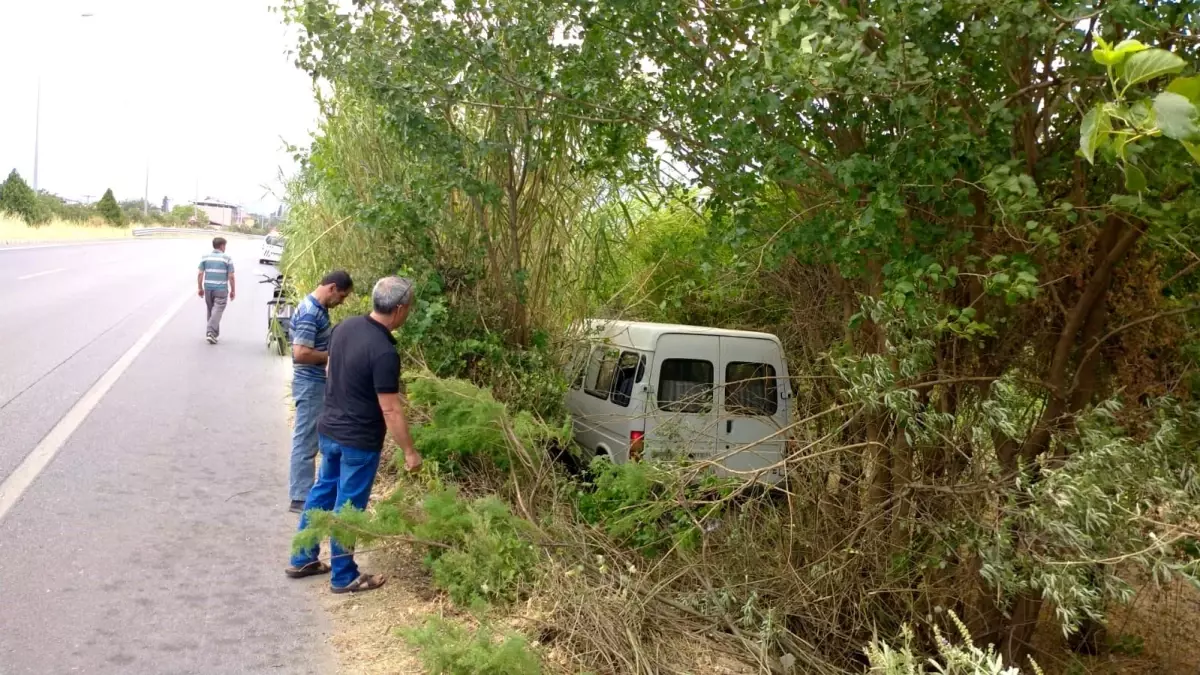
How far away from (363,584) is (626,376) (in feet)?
10.1

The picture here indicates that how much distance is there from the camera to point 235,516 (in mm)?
6340

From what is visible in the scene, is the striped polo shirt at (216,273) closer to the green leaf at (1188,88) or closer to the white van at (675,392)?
the white van at (675,392)

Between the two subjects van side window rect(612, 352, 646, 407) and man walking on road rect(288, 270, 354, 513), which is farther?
van side window rect(612, 352, 646, 407)

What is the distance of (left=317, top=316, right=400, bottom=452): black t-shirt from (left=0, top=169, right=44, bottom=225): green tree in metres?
54.0

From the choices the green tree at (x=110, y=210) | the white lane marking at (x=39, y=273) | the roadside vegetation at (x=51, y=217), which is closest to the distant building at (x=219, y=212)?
the roadside vegetation at (x=51, y=217)

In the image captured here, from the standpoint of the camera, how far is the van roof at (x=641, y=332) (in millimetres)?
7441

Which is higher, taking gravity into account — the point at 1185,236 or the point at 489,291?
the point at 1185,236

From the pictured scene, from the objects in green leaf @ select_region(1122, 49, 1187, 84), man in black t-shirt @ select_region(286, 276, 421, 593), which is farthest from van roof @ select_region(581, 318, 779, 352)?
green leaf @ select_region(1122, 49, 1187, 84)

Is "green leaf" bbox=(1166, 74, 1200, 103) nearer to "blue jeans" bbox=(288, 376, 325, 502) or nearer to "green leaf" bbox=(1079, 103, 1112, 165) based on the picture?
"green leaf" bbox=(1079, 103, 1112, 165)

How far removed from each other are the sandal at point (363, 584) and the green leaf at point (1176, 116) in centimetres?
464

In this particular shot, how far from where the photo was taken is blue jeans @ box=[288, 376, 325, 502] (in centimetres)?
642

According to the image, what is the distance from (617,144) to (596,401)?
237 cm

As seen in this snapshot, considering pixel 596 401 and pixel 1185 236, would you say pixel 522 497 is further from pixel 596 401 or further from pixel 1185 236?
pixel 1185 236

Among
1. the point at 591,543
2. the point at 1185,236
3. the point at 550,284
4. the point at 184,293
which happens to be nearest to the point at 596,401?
the point at 550,284
